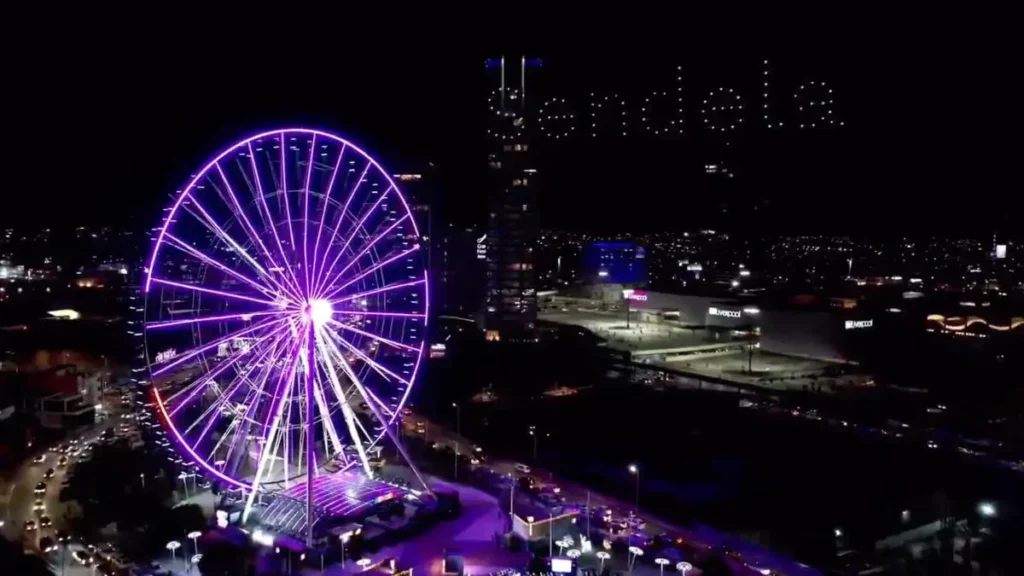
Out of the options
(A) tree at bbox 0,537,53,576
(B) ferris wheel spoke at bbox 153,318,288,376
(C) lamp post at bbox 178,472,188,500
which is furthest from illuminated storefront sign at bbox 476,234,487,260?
(A) tree at bbox 0,537,53,576

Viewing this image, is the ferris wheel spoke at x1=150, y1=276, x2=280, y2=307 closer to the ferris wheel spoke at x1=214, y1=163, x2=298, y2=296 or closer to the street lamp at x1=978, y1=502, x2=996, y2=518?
the ferris wheel spoke at x1=214, y1=163, x2=298, y2=296

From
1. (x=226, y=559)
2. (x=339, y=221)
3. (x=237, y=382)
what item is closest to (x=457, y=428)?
(x=226, y=559)

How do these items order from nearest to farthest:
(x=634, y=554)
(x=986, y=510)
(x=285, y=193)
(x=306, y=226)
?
(x=306, y=226) < (x=285, y=193) < (x=634, y=554) < (x=986, y=510)

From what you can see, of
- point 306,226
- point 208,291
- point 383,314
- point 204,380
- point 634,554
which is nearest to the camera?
point 204,380

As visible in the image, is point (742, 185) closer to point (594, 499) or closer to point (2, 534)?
point (594, 499)

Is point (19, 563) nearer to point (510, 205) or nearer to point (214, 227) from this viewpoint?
point (214, 227)

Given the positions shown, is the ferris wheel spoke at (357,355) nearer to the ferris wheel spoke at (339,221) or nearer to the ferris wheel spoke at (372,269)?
the ferris wheel spoke at (372,269)

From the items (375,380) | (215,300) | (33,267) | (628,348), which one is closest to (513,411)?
(375,380)

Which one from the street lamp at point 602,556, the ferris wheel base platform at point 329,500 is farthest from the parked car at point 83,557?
the street lamp at point 602,556
